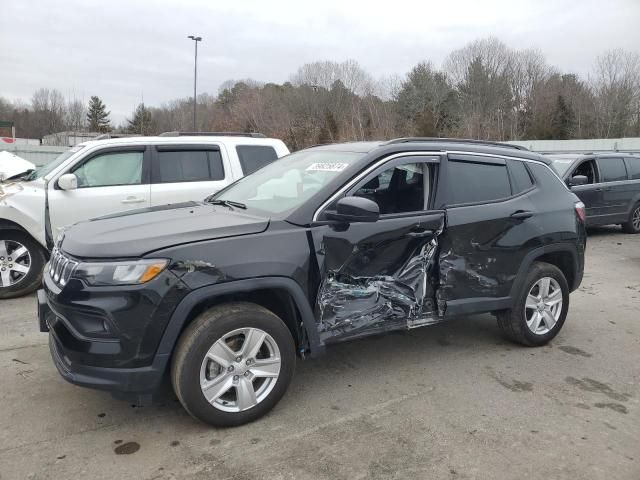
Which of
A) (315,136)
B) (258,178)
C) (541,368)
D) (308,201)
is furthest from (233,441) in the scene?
(315,136)

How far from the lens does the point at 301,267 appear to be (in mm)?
3332

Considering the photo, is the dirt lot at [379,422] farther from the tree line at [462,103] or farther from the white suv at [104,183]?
the tree line at [462,103]

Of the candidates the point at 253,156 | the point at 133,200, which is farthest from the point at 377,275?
the point at 253,156

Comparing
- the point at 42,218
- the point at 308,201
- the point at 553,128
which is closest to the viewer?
the point at 308,201

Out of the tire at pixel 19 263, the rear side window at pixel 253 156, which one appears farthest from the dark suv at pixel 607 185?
the tire at pixel 19 263

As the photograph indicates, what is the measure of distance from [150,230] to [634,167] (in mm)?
11648

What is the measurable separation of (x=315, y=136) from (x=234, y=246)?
32.3 metres

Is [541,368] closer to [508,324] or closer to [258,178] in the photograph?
[508,324]

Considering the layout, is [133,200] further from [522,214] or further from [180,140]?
[522,214]

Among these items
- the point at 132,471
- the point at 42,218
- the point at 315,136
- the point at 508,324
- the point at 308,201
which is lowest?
the point at 132,471

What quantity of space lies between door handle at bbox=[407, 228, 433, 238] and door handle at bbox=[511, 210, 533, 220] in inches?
36.8

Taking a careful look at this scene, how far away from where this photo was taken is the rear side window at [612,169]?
433 inches

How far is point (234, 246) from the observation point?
3.14 meters

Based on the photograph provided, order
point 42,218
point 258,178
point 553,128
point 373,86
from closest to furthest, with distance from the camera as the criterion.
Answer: point 258,178 < point 42,218 < point 553,128 < point 373,86
